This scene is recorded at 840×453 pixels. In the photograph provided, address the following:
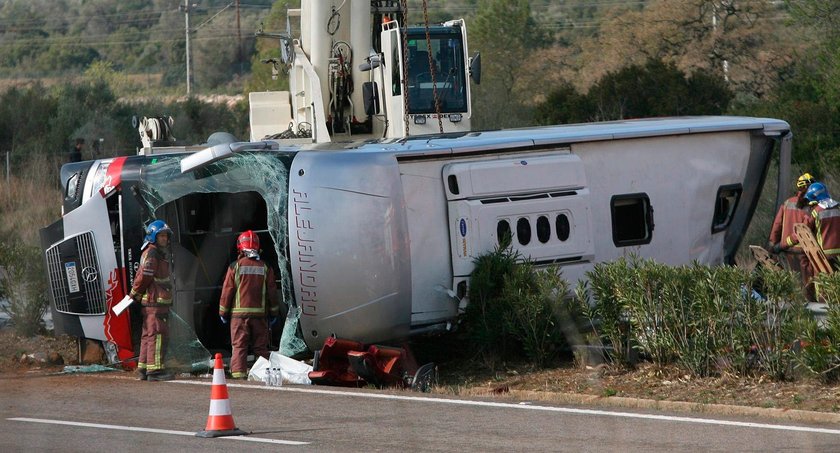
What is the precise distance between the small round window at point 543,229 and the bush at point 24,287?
23.3 feet

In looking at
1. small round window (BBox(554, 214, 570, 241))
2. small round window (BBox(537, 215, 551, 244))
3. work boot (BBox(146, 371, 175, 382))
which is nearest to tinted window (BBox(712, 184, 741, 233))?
small round window (BBox(554, 214, 570, 241))

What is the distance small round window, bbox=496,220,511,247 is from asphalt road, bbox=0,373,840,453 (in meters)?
2.60

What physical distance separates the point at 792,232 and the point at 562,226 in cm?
309

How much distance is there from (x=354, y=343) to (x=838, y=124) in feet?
66.4

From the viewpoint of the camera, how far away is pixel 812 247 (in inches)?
582

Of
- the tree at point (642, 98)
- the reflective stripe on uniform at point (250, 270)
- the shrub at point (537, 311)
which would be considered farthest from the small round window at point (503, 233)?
the tree at point (642, 98)

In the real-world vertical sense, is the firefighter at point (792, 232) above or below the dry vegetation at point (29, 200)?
below

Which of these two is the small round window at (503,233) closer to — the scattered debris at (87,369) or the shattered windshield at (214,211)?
the shattered windshield at (214,211)

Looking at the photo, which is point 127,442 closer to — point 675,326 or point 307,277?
point 307,277

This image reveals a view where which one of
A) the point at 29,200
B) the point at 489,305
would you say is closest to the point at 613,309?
the point at 489,305

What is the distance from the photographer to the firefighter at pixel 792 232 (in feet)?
49.5

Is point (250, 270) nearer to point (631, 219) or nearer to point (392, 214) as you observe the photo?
point (392, 214)

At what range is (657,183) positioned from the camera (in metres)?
14.7

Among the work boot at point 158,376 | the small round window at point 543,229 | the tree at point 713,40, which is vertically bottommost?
the work boot at point 158,376
